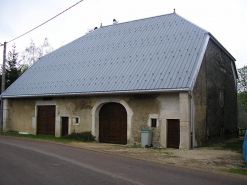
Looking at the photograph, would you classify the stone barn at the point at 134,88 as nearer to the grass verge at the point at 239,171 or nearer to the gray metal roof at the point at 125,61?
the gray metal roof at the point at 125,61

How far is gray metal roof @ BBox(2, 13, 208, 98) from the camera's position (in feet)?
52.3

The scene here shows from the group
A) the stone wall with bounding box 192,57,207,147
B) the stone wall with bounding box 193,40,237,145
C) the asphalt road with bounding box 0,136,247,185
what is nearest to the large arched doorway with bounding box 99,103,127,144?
the stone wall with bounding box 192,57,207,147

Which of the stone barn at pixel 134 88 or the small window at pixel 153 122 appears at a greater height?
the stone barn at pixel 134 88

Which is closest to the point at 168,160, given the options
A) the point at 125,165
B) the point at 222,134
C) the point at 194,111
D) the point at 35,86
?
the point at 125,165

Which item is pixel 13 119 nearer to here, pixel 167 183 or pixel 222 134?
pixel 222 134

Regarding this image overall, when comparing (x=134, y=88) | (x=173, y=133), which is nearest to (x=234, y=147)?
(x=173, y=133)

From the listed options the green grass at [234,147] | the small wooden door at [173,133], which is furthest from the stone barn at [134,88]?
the green grass at [234,147]

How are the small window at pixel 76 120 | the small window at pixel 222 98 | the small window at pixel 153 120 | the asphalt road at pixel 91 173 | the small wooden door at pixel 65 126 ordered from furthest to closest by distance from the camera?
the small window at pixel 222 98, the small wooden door at pixel 65 126, the small window at pixel 76 120, the small window at pixel 153 120, the asphalt road at pixel 91 173

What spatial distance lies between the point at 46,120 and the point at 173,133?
10684 millimetres

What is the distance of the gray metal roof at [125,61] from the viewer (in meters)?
16.0

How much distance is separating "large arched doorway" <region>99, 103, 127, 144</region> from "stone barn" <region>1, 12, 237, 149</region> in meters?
0.06

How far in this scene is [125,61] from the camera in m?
18.9

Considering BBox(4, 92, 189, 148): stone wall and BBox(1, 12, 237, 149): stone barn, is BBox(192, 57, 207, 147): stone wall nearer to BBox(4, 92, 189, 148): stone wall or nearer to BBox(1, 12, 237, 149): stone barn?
BBox(1, 12, 237, 149): stone barn

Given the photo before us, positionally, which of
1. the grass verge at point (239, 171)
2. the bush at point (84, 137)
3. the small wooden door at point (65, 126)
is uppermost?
the small wooden door at point (65, 126)
